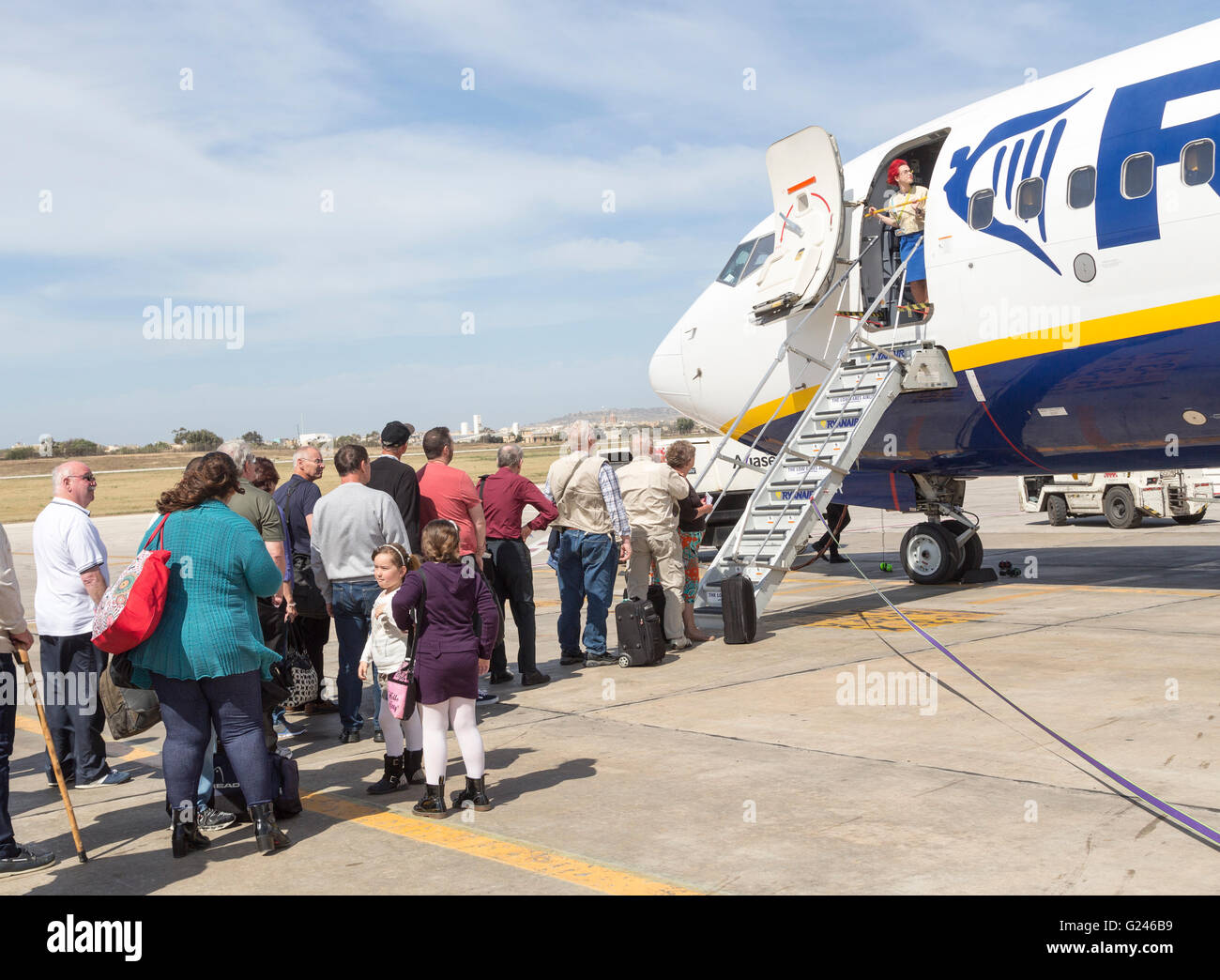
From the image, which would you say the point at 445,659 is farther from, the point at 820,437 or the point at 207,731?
the point at 820,437

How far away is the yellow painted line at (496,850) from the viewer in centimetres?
469

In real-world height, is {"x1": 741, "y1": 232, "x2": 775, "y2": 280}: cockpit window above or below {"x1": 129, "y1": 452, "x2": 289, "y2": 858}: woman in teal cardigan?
above

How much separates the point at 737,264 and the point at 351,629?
9820 millimetres

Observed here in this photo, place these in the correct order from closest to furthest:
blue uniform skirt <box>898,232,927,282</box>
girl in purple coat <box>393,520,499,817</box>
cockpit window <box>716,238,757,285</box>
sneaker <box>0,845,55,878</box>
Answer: sneaker <box>0,845,55,878</box> → girl in purple coat <box>393,520,499,817</box> → blue uniform skirt <box>898,232,927,282</box> → cockpit window <box>716,238,757,285</box>

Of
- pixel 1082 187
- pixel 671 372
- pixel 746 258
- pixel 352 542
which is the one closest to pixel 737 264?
pixel 746 258

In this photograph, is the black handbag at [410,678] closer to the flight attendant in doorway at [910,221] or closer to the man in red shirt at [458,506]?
the man in red shirt at [458,506]

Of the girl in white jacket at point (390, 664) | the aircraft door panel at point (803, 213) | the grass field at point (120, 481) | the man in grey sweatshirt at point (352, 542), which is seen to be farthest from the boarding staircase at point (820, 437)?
the grass field at point (120, 481)

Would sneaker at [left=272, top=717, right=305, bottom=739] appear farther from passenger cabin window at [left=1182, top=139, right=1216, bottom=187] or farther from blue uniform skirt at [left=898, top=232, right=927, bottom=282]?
passenger cabin window at [left=1182, top=139, right=1216, bottom=187]

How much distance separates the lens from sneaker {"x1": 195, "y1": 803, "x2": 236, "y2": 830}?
5.98 meters

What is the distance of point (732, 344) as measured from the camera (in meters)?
15.1

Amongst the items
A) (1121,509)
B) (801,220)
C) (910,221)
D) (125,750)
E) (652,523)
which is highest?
(801,220)

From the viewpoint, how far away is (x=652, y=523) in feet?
34.5

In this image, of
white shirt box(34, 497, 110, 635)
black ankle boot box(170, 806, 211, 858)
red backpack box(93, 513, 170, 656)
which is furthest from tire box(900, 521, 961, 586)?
red backpack box(93, 513, 170, 656)

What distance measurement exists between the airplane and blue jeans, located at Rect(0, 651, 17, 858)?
396 inches
